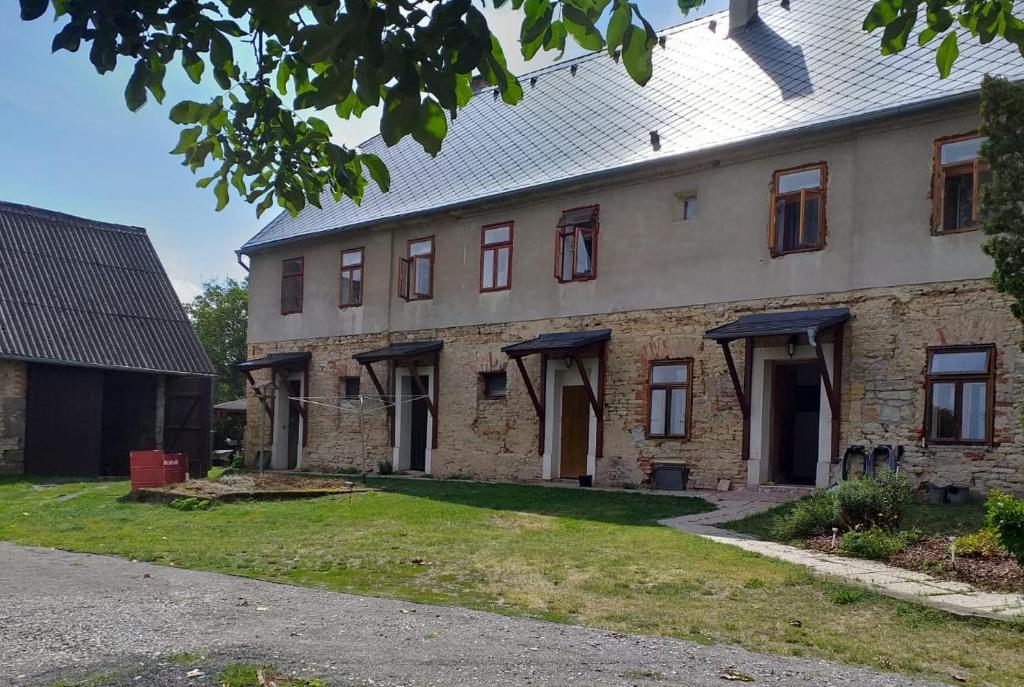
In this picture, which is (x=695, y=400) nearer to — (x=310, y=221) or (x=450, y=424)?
(x=450, y=424)

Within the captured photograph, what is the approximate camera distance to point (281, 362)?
24906 mm

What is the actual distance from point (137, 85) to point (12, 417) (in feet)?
69.9

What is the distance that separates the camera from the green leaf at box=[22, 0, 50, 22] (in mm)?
3051

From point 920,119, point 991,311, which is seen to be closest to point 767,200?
point 920,119

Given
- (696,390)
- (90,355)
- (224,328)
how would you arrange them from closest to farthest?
(696,390) < (90,355) < (224,328)

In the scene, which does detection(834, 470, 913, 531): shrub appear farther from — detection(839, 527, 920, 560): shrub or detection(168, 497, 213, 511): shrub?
detection(168, 497, 213, 511): shrub

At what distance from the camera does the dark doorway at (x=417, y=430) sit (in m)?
23.0

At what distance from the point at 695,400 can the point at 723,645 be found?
1110cm

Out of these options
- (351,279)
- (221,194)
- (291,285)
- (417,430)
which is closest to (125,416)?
(291,285)

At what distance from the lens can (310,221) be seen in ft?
83.7

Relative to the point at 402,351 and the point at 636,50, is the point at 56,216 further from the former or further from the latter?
the point at 636,50

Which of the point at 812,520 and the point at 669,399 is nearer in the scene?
the point at 812,520

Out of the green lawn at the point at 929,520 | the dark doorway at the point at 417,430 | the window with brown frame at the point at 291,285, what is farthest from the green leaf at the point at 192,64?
the window with brown frame at the point at 291,285

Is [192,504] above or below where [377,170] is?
below
